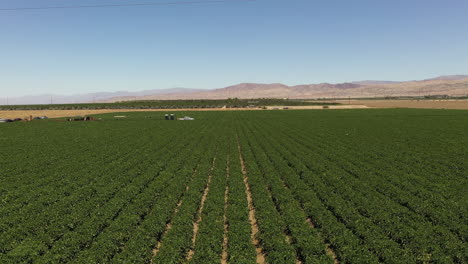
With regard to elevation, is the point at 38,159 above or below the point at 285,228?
above

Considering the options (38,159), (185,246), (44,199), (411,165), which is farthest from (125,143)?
(411,165)

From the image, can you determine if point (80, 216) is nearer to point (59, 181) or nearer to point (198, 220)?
point (198, 220)

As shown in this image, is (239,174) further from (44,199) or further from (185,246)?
(44,199)

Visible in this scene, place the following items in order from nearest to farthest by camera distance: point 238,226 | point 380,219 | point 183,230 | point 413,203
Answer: point 183,230 → point 238,226 → point 380,219 → point 413,203

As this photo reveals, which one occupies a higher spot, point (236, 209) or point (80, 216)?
point (80, 216)

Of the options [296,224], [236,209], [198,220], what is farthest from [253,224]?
[198,220]

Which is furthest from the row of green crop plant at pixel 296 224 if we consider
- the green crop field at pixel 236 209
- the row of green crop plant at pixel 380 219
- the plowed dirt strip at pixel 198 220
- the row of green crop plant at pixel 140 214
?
the row of green crop plant at pixel 140 214

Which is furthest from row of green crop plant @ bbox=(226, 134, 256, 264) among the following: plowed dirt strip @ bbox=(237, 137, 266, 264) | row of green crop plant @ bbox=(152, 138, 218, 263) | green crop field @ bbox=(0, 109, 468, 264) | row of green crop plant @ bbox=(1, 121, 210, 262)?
row of green crop plant @ bbox=(1, 121, 210, 262)

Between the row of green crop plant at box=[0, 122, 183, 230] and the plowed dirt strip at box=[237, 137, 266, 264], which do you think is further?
the row of green crop plant at box=[0, 122, 183, 230]

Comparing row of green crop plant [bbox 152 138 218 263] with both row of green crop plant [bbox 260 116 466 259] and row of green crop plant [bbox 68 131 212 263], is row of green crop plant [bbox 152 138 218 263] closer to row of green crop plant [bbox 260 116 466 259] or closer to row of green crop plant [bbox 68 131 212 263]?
row of green crop plant [bbox 68 131 212 263]
